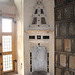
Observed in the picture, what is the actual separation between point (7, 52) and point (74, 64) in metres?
3.67

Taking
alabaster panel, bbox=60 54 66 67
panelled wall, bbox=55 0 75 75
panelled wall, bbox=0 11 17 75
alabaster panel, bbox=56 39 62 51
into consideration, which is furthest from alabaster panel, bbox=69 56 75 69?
panelled wall, bbox=0 11 17 75

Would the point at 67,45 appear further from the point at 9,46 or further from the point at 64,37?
the point at 9,46

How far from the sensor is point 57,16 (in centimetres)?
465

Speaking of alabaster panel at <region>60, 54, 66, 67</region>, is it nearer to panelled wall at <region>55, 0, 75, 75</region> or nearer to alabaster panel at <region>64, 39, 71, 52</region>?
panelled wall at <region>55, 0, 75, 75</region>

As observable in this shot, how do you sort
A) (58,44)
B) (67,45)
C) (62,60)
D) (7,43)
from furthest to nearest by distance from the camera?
(7,43) → (58,44) → (62,60) → (67,45)

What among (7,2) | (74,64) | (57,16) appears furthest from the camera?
(7,2)

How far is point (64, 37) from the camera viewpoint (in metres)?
4.34

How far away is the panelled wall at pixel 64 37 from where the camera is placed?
13.3 ft

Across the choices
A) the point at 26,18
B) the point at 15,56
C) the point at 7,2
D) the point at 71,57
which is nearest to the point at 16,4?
the point at 7,2

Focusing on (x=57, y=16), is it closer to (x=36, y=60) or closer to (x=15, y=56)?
(x=36, y=60)

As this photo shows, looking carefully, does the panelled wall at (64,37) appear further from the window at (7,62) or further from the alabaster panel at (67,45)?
the window at (7,62)

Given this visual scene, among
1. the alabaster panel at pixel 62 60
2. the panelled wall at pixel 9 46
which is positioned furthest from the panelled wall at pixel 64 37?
the panelled wall at pixel 9 46

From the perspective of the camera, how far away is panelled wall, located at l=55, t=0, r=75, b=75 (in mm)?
4066

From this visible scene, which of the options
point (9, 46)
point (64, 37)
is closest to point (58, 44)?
point (64, 37)
